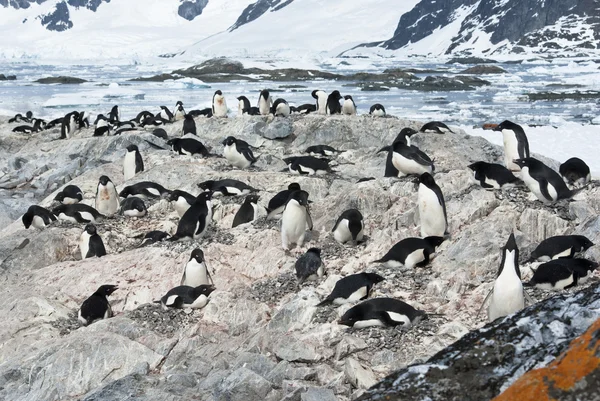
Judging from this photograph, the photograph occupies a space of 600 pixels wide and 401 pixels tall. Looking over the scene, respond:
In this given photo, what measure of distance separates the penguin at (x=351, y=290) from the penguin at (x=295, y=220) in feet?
6.93

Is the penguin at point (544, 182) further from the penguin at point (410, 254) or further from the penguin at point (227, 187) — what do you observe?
the penguin at point (227, 187)

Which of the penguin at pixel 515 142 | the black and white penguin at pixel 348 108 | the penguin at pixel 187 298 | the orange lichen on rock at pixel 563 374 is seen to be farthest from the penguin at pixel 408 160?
the black and white penguin at pixel 348 108

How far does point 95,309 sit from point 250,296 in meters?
1.66

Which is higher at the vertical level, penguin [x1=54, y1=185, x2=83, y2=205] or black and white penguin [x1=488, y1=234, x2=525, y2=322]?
black and white penguin [x1=488, y1=234, x2=525, y2=322]

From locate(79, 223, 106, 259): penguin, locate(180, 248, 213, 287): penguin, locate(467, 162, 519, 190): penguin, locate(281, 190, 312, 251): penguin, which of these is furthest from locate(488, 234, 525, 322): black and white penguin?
locate(79, 223, 106, 259): penguin

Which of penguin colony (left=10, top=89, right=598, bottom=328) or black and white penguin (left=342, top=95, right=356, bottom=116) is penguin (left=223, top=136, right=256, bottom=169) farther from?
black and white penguin (left=342, top=95, right=356, bottom=116)

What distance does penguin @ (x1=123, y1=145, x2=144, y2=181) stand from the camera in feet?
44.8

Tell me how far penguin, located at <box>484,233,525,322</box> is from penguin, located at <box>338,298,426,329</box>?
0.68 meters

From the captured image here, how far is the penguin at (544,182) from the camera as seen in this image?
8.18 metres

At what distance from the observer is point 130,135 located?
16.8 meters

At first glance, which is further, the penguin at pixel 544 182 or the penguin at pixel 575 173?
the penguin at pixel 575 173

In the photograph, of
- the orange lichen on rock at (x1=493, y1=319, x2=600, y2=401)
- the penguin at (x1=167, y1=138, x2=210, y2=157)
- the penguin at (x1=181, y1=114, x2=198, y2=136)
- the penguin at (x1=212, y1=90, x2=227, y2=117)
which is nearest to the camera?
the orange lichen on rock at (x1=493, y1=319, x2=600, y2=401)

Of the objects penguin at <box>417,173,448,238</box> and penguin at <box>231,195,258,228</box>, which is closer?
penguin at <box>417,173,448,238</box>

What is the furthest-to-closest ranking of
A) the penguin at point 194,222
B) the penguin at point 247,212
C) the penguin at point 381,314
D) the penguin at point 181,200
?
the penguin at point 181,200 < the penguin at point 247,212 < the penguin at point 194,222 < the penguin at point 381,314
